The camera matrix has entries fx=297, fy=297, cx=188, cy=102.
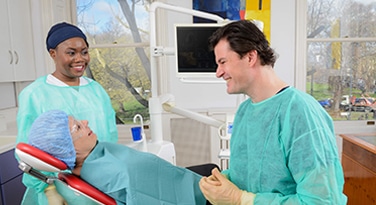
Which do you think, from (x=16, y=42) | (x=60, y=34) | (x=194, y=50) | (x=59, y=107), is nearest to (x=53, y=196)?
(x=59, y=107)

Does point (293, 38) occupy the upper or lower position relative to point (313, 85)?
upper

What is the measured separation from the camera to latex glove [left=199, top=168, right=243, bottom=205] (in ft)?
2.96

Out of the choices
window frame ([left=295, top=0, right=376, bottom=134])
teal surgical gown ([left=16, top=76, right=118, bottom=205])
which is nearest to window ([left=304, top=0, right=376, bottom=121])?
window frame ([left=295, top=0, right=376, bottom=134])

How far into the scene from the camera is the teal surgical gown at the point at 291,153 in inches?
30.4

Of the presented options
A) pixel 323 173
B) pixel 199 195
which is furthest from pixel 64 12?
pixel 323 173

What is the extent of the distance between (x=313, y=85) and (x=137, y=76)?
1605 mm

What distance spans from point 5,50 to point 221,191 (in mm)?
1966

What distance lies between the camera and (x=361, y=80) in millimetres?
2695

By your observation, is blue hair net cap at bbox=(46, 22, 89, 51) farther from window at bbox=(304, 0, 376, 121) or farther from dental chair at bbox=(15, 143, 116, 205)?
window at bbox=(304, 0, 376, 121)

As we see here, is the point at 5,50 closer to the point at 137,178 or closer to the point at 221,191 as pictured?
the point at 137,178

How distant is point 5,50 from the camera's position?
2.13 metres

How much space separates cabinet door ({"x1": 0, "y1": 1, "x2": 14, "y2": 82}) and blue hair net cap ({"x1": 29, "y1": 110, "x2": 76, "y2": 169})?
4.78 ft

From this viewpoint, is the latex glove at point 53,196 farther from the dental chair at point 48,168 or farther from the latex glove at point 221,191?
the latex glove at point 221,191

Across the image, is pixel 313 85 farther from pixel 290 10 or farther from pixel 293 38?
pixel 290 10
